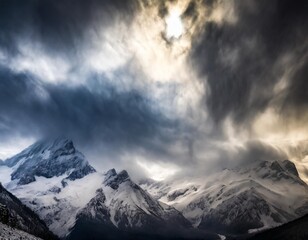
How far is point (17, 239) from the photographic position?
121562 mm

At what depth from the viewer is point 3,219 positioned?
16538 cm

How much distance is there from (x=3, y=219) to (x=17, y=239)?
49192 mm

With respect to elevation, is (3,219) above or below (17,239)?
above

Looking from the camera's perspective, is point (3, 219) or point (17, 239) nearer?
point (17, 239)
